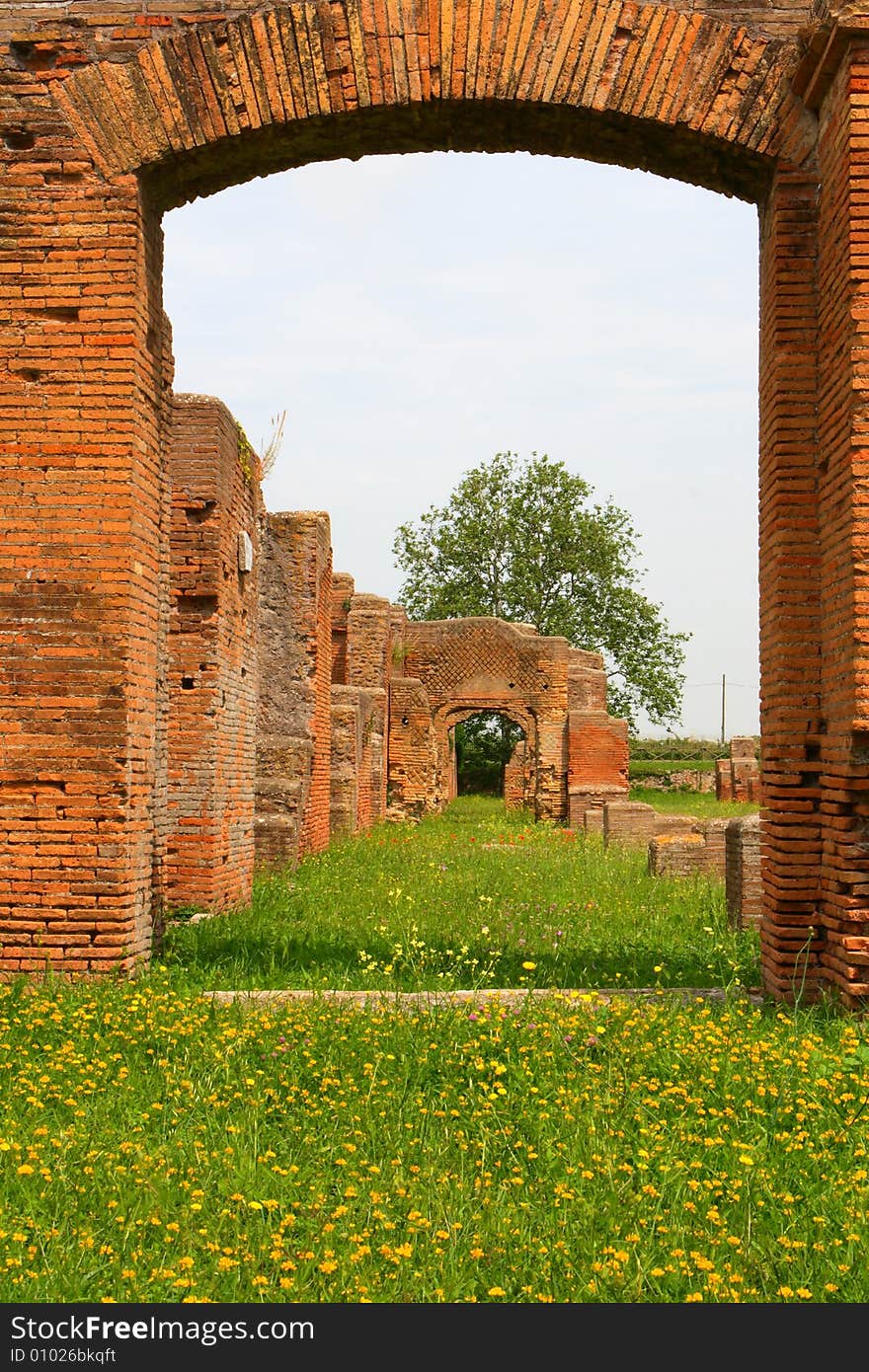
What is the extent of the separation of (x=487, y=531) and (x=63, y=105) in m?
36.3

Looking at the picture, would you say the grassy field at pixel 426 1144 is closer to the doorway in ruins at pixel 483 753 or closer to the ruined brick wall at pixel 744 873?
the ruined brick wall at pixel 744 873

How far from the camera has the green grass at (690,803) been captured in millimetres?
28469

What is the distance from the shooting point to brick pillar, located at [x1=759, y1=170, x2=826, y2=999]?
6129 mm

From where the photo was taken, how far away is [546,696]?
27.9 meters

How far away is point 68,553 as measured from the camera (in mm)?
6301

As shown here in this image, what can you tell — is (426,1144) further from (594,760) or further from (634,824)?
(594,760)

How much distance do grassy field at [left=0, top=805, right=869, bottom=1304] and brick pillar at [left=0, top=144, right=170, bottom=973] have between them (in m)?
0.47

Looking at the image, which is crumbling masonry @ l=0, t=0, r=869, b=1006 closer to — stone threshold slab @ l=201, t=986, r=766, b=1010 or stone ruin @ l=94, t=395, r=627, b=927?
stone threshold slab @ l=201, t=986, r=766, b=1010

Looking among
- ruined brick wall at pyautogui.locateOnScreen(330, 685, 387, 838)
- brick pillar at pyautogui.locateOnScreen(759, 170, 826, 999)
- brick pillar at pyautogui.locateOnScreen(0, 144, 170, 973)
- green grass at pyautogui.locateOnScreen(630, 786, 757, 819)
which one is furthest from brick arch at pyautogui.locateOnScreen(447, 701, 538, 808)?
brick pillar at pyautogui.locateOnScreen(0, 144, 170, 973)

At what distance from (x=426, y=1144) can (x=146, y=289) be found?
4712 mm

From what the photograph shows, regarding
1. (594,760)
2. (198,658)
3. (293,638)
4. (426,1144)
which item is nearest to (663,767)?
(594,760)

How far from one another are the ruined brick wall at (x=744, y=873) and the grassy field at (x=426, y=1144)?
1945 millimetres

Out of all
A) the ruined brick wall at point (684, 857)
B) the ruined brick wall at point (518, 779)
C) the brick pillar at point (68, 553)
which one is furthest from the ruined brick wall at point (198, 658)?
the ruined brick wall at point (518, 779)

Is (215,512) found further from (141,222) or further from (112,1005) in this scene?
(112,1005)
